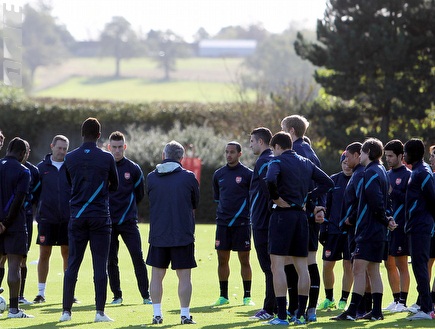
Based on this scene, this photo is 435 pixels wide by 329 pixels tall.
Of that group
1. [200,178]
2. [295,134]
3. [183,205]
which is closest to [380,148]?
[295,134]

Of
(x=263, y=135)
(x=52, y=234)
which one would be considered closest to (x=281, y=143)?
(x=263, y=135)

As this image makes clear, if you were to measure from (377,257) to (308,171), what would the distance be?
1.35 m

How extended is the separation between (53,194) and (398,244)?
195 inches

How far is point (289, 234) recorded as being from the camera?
10312 millimetres

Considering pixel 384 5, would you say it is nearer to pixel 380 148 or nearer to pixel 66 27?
pixel 380 148

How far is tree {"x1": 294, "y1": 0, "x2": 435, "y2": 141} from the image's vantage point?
32406mm

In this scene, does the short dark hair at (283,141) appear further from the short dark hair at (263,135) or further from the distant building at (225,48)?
the distant building at (225,48)

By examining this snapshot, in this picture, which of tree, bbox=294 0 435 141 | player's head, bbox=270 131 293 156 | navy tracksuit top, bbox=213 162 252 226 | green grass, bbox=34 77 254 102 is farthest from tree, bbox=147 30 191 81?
player's head, bbox=270 131 293 156

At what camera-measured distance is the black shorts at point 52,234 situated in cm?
1314

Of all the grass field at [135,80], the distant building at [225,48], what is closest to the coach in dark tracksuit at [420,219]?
the grass field at [135,80]

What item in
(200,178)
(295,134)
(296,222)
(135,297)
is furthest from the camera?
(200,178)

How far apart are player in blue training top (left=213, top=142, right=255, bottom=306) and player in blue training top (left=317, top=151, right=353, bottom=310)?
128 cm

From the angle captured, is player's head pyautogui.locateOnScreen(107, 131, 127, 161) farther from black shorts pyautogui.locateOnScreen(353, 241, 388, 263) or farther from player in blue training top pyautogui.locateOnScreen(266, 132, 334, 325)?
black shorts pyautogui.locateOnScreen(353, 241, 388, 263)

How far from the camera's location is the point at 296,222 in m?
10.4
